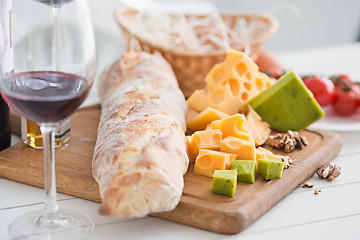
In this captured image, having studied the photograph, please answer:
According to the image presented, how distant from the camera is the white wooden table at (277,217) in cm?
Result: 121

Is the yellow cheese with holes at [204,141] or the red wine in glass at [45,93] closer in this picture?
the red wine in glass at [45,93]

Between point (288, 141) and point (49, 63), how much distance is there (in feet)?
2.88

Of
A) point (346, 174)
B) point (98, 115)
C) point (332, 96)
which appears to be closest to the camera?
point (346, 174)

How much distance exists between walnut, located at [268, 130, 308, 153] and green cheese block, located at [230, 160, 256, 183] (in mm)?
278

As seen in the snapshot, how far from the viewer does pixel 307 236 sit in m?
1.21

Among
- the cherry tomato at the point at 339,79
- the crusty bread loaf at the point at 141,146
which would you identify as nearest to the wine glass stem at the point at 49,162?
the crusty bread loaf at the point at 141,146

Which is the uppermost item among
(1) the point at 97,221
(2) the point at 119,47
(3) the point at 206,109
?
(3) the point at 206,109

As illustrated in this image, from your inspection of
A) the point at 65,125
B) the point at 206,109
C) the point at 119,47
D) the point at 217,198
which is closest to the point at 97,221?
the point at 217,198

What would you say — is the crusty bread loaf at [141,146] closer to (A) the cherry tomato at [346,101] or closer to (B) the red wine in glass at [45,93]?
(B) the red wine in glass at [45,93]

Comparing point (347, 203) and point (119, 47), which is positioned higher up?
point (347, 203)

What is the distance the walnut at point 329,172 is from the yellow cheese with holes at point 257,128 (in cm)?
23

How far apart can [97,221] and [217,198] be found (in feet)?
1.05

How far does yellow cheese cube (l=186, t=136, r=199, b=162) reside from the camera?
1492 mm

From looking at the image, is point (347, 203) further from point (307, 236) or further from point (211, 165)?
point (211, 165)
